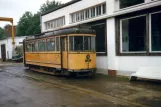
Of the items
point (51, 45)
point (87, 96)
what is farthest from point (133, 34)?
point (87, 96)

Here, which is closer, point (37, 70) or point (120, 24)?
point (120, 24)

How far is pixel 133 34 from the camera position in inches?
561

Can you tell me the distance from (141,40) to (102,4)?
4.39 m

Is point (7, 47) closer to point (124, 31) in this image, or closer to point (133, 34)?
point (124, 31)

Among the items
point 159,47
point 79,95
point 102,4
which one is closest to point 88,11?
point 102,4

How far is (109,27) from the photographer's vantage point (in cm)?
1541

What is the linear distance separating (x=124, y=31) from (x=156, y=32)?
8.27 ft

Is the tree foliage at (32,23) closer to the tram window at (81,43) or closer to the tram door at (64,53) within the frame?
the tram door at (64,53)

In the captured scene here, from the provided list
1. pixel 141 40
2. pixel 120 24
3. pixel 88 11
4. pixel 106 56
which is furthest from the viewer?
pixel 88 11

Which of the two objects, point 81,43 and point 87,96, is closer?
point 87,96

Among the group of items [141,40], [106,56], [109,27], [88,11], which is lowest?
[106,56]

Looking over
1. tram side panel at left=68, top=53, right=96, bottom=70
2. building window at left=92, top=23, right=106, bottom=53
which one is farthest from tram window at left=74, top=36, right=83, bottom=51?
building window at left=92, top=23, right=106, bottom=53

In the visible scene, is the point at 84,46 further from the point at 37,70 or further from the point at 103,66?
the point at 37,70

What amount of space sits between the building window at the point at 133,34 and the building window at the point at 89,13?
8.11 feet
